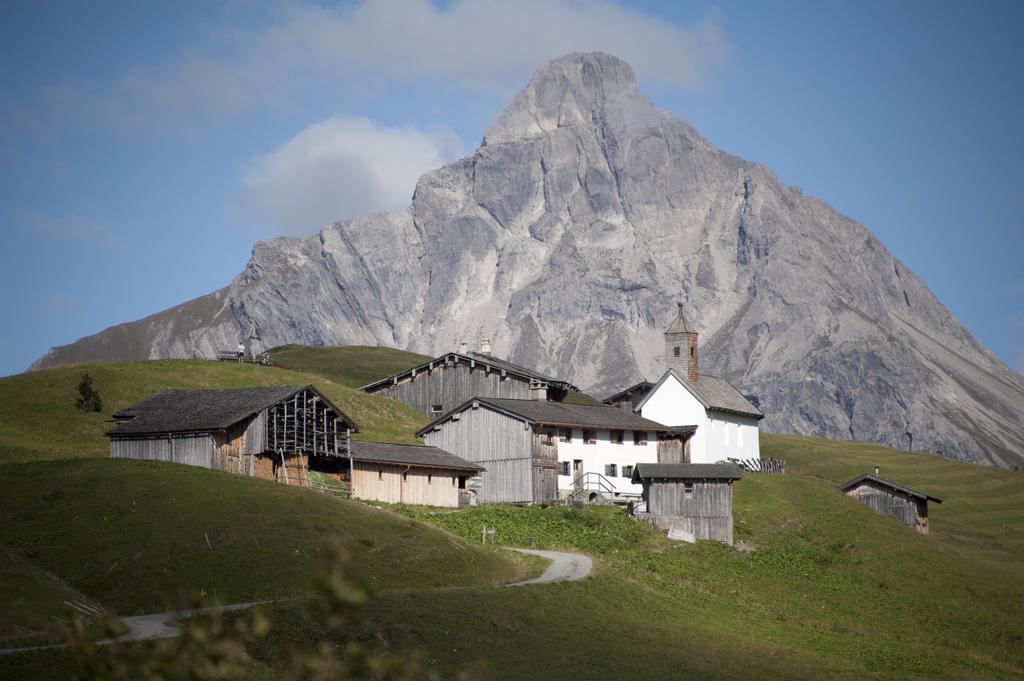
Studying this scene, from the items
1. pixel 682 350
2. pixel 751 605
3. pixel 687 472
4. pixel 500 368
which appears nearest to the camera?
pixel 751 605

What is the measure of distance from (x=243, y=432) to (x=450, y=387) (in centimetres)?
3567

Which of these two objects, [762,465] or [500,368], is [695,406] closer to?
[762,465]

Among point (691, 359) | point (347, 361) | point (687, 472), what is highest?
point (347, 361)

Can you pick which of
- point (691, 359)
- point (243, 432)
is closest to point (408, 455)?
point (243, 432)

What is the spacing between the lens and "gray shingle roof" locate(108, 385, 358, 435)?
218 feet

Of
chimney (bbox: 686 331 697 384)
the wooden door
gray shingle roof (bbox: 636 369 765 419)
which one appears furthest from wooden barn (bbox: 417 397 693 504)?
chimney (bbox: 686 331 697 384)

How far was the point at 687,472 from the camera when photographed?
71500 mm

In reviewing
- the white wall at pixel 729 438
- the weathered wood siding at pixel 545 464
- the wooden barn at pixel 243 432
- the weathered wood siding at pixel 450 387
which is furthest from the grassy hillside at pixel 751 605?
the weathered wood siding at pixel 450 387

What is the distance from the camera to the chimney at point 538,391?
296 feet

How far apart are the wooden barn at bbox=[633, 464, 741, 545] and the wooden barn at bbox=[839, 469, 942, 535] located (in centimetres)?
1858

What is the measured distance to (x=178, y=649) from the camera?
13.0 metres

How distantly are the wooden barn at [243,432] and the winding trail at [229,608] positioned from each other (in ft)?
52.8

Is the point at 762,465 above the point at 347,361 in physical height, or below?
below

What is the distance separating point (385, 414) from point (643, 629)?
53292 millimetres
